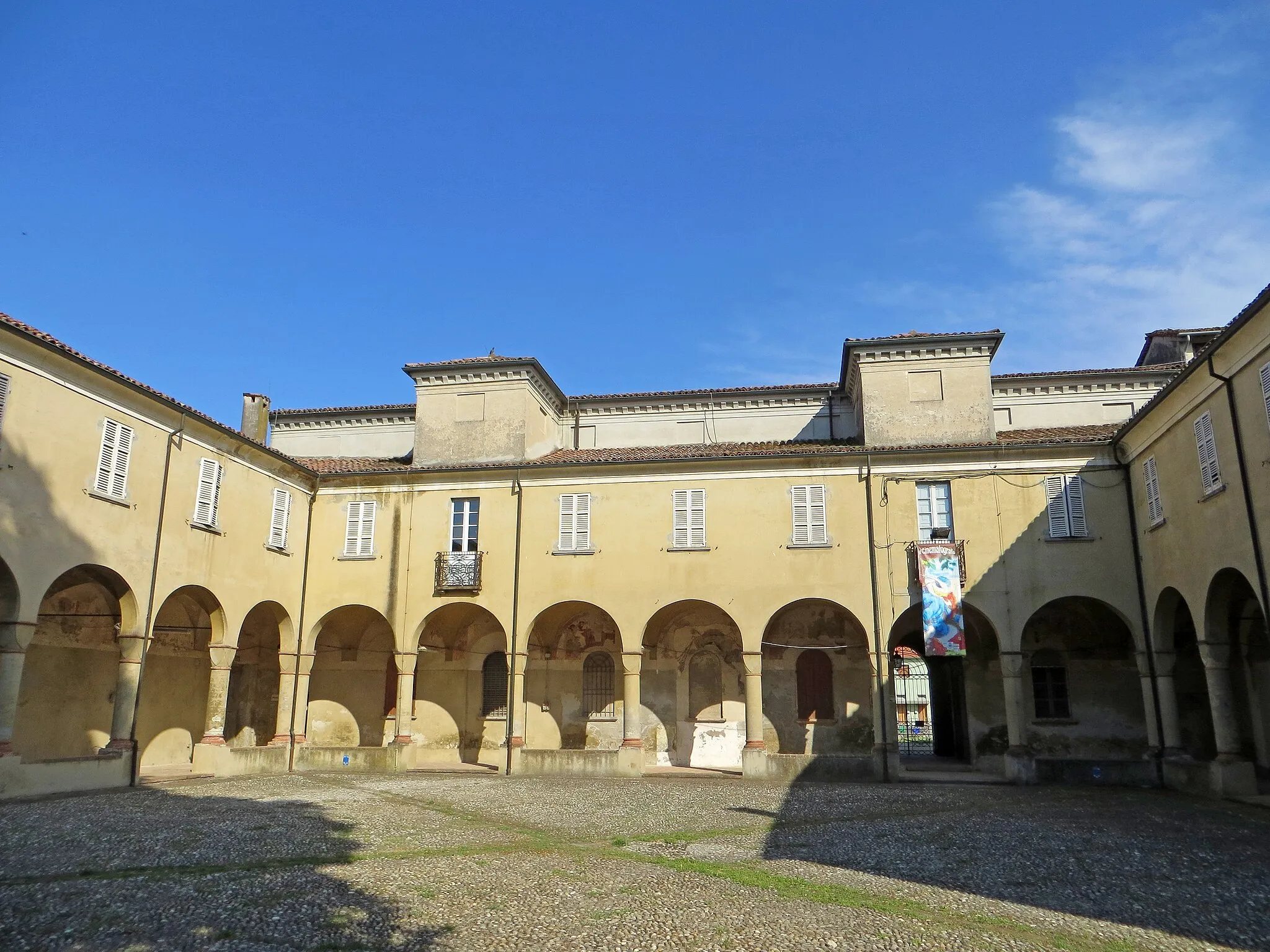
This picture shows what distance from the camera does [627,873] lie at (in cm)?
1103

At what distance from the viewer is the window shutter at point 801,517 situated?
2341cm

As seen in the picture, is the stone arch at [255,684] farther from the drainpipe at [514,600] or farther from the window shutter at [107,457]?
the window shutter at [107,457]

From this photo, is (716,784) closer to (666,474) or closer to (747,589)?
(747,589)

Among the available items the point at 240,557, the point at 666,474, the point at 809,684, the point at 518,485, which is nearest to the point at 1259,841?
the point at 809,684

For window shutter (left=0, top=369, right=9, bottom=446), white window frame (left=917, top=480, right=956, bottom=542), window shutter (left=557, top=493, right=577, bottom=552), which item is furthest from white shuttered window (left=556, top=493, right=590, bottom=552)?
window shutter (left=0, top=369, right=9, bottom=446)

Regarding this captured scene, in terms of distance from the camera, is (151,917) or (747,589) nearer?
(151,917)

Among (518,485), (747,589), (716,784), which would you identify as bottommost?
(716,784)

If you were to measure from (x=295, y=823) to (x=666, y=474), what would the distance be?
42.3 ft

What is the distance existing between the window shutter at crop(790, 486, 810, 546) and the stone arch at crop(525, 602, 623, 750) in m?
6.18

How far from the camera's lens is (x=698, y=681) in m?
26.3

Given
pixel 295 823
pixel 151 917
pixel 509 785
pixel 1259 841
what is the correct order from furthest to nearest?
pixel 509 785
pixel 295 823
pixel 1259 841
pixel 151 917

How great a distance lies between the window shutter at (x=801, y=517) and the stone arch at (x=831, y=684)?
7.38 ft

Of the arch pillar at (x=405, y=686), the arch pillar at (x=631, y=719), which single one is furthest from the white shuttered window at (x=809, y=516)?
the arch pillar at (x=405, y=686)

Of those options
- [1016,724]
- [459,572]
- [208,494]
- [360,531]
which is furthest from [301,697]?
[1016,724]
